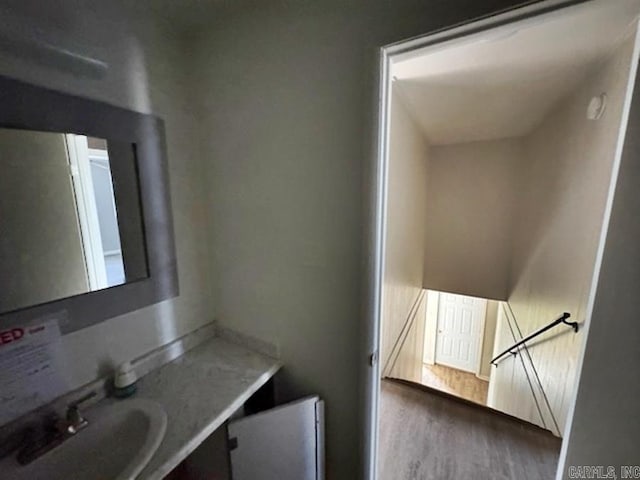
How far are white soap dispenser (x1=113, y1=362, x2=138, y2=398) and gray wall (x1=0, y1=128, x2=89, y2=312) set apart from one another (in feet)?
1.02

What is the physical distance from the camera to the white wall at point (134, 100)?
0.79 m

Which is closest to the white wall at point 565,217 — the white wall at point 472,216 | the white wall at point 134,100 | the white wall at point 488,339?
the white wall at point 472,216

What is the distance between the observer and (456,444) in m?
1.80

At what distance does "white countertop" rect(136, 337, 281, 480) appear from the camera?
2.61 feet

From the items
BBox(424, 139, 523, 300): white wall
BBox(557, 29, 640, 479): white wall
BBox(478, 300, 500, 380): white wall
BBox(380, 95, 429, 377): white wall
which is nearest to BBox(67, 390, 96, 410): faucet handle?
BBox(380, 95, 429, 377): white wall

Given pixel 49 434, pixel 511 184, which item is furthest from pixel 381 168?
pixel 511 184

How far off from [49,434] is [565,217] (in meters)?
2.86

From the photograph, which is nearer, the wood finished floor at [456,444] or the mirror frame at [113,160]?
the mirror frame at [113,160]

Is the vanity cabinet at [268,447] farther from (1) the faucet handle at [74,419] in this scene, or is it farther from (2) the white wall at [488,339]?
(2) the white wall at [488,339]

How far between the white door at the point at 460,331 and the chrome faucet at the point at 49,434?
528cm

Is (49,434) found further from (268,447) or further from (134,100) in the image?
(134,100)

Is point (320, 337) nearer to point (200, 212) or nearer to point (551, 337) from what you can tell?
point (200, 212)

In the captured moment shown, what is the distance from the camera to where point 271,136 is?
1.07 meters

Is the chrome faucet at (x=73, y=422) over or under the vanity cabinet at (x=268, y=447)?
over
